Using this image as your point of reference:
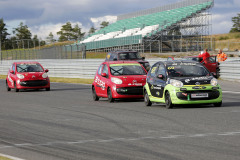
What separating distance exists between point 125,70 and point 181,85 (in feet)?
14.5

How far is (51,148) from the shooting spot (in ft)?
27.1

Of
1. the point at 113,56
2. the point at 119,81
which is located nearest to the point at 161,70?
the point at 119,81

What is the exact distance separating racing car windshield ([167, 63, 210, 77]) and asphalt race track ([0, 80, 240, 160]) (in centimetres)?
93

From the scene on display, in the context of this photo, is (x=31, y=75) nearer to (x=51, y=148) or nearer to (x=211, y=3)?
(x=51, y=148)

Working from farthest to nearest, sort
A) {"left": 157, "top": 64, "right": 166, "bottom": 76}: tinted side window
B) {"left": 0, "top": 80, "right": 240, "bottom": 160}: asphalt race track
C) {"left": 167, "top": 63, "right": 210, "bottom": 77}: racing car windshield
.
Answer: {"left": 157, "top": 64, "right": 166, "bottom": 76}: tinted side window
{"left": 167, "top": 63, "right": 210, "bottom": 77}: racing car windshield
{"left": 0, "top": 80, "right": 240, "bottom": 160}: asphalt race track

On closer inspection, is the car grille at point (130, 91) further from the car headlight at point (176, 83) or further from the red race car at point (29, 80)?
the red race car at point (29, 80)

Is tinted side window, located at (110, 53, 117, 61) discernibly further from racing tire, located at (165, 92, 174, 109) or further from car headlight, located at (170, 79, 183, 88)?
car headlight, located at (170, 79, 183, 88)

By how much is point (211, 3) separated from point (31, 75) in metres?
43.2

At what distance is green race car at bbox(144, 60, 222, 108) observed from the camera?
558 inches

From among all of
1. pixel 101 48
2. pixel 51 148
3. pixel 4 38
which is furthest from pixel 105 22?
pixel 51 148

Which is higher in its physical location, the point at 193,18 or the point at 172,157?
the point at 193,18

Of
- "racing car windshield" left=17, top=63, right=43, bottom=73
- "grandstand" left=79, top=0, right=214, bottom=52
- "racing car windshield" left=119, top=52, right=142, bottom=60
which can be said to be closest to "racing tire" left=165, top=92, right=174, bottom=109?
"racing car windshield" left=17, top=63, right=43, bottom=73

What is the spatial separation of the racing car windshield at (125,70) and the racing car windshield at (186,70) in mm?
3130

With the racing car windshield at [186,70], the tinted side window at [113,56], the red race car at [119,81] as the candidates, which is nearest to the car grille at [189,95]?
the racing car windshield at [186,70]
